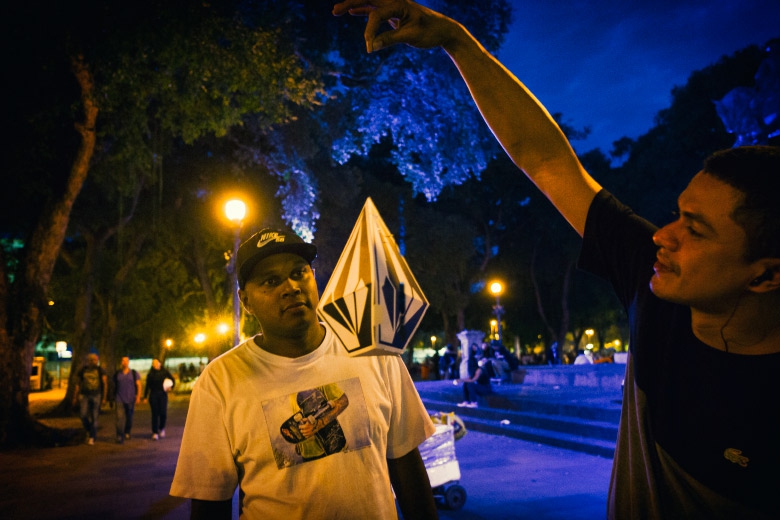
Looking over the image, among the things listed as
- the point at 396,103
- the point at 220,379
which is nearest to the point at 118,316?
the point at 396,103

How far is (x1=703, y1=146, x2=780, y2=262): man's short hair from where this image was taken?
131cm

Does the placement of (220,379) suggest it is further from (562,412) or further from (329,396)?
(562,412)

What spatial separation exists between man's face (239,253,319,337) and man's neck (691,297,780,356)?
153 centimetres

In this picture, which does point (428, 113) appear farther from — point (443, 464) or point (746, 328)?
point (746, 328)

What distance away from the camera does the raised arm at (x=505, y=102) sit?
65.7 inches

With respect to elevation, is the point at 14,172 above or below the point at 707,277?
above

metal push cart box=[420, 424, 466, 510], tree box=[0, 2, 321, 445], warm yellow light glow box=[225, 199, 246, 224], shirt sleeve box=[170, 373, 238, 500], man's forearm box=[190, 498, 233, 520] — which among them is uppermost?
tree box=[0, 2, 321, 445]

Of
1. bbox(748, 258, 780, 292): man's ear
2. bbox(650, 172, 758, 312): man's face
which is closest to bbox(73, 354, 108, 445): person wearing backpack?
bbox(650, 172, 758, 312): man's face

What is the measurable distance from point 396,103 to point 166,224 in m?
10.8

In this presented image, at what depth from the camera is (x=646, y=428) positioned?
4.69 ft

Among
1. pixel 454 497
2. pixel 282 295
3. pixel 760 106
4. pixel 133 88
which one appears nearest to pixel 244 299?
pixel 282 295

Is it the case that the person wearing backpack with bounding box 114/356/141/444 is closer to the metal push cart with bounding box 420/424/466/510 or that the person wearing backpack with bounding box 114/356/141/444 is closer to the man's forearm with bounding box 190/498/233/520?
the metal push cart with bounding box 420/424/466/510

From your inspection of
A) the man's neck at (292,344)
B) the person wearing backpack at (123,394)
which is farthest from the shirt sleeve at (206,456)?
the person wearing backpack at (123,394)

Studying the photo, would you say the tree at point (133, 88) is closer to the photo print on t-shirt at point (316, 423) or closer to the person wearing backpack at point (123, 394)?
the person wearing backpack at point (123, 394)
